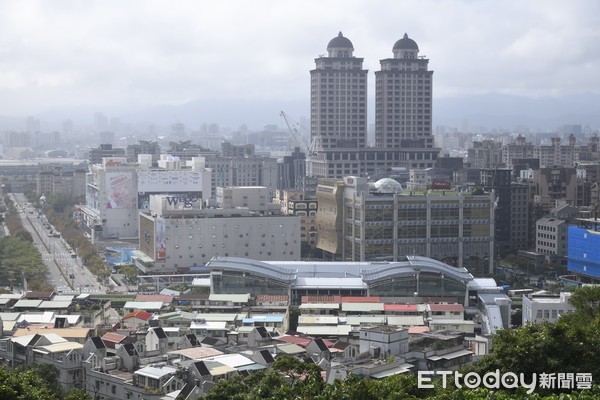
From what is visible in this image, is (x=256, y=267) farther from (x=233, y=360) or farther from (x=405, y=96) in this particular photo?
(x=405, y=96)

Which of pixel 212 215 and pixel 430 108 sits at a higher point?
pixel 430 108

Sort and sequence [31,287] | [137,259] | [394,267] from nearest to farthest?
[394,267] < [31,287] < [137,259]

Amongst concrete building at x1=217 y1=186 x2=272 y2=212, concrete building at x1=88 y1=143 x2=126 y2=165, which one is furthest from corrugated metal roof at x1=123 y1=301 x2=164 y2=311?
concrete building at x1=88 y1=143 x2=126 y2=165

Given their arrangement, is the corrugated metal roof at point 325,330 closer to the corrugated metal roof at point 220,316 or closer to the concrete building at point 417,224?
the corrugated metal roof at point 220,316

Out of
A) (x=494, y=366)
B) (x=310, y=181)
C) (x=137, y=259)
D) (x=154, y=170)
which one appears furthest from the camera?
(x=310, y=181)

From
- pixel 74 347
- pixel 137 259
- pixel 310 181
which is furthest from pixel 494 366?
pixel 310 181

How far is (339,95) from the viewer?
229 ft

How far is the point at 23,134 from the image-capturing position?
17212cm

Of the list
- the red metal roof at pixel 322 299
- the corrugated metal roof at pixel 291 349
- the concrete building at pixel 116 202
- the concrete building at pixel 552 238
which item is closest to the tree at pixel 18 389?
the corrugated metal roof at pixel 291 349

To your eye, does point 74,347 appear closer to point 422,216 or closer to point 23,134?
point 422,216

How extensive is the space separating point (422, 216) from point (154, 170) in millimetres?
20349

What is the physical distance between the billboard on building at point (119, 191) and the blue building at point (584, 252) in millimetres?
24045

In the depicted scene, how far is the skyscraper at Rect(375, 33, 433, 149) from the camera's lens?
69250mm

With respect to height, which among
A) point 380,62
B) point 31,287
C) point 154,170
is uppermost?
point 380,62
